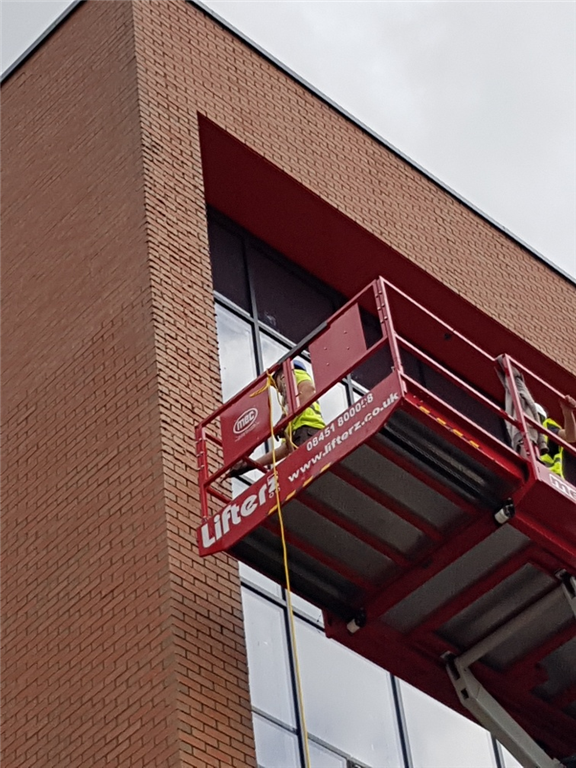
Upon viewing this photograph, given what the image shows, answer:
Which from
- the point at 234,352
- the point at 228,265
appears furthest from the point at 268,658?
the point at 228,265

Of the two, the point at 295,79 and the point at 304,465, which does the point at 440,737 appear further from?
the point at 295,79

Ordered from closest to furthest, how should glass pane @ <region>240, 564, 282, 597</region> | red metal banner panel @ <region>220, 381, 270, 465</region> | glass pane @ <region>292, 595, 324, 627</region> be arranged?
red metal banner panel @ <region>220, 381, 270, 465</region>, glass pane @ <region>240, 564, 282, 597</region>, glass pane @ <region>292, 595, 324, 627</region>

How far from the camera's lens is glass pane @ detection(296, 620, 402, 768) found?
13.2 m

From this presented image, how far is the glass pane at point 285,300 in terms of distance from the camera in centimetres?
1670

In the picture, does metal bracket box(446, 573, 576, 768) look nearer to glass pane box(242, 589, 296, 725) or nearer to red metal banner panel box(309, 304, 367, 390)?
glass pane box(242, 589, 296, 725)

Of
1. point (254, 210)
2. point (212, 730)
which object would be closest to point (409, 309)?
point (254, 210)

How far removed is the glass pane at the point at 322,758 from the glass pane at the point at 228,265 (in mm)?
5357

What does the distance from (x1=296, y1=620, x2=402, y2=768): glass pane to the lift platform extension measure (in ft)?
4.38

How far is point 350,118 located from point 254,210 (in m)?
2.44

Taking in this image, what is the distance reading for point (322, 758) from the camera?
12.8 metres

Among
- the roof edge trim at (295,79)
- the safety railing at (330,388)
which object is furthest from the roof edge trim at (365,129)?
the safety railing at (330,388)

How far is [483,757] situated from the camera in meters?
14.9

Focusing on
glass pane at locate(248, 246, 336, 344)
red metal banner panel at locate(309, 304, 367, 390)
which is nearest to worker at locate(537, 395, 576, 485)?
red metal banner panel at locate(309, 304, 367, 390)

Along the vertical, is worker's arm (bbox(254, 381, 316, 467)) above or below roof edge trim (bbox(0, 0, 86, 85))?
below
